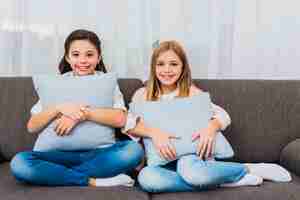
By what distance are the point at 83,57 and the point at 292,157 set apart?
94cm

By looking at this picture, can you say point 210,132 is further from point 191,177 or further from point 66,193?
point 66,193

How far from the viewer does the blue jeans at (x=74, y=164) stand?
62.8 inches

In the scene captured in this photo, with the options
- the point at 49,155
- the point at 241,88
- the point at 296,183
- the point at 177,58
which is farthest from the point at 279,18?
the point at 49,155

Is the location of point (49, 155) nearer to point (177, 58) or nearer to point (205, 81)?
point (177, 58)

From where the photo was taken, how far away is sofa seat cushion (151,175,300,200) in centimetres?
150

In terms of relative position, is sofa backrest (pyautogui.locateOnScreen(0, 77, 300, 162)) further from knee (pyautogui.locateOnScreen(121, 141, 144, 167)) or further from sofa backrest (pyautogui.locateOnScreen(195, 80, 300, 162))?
knee (pyautogui.locateOnScreen(121, 141, 144, 167))

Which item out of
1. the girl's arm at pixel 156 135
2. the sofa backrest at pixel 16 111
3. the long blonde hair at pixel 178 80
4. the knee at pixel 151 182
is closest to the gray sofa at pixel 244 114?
the sofa backrest at pixel 16 111

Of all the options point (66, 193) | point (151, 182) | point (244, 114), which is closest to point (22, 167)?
point (66, 193)

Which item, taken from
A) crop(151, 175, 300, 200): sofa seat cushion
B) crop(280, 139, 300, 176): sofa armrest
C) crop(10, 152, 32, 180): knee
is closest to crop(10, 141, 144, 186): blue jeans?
crop(10, 152, 32, 180): knee

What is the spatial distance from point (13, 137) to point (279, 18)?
4.66ft

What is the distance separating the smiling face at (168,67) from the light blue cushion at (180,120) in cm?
14

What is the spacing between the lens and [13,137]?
1.98m

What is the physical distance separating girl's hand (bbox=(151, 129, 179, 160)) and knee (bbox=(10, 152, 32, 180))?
0.47m

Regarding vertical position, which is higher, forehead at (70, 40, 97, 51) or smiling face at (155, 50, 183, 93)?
forehead at (70, 40, 97, 51)
